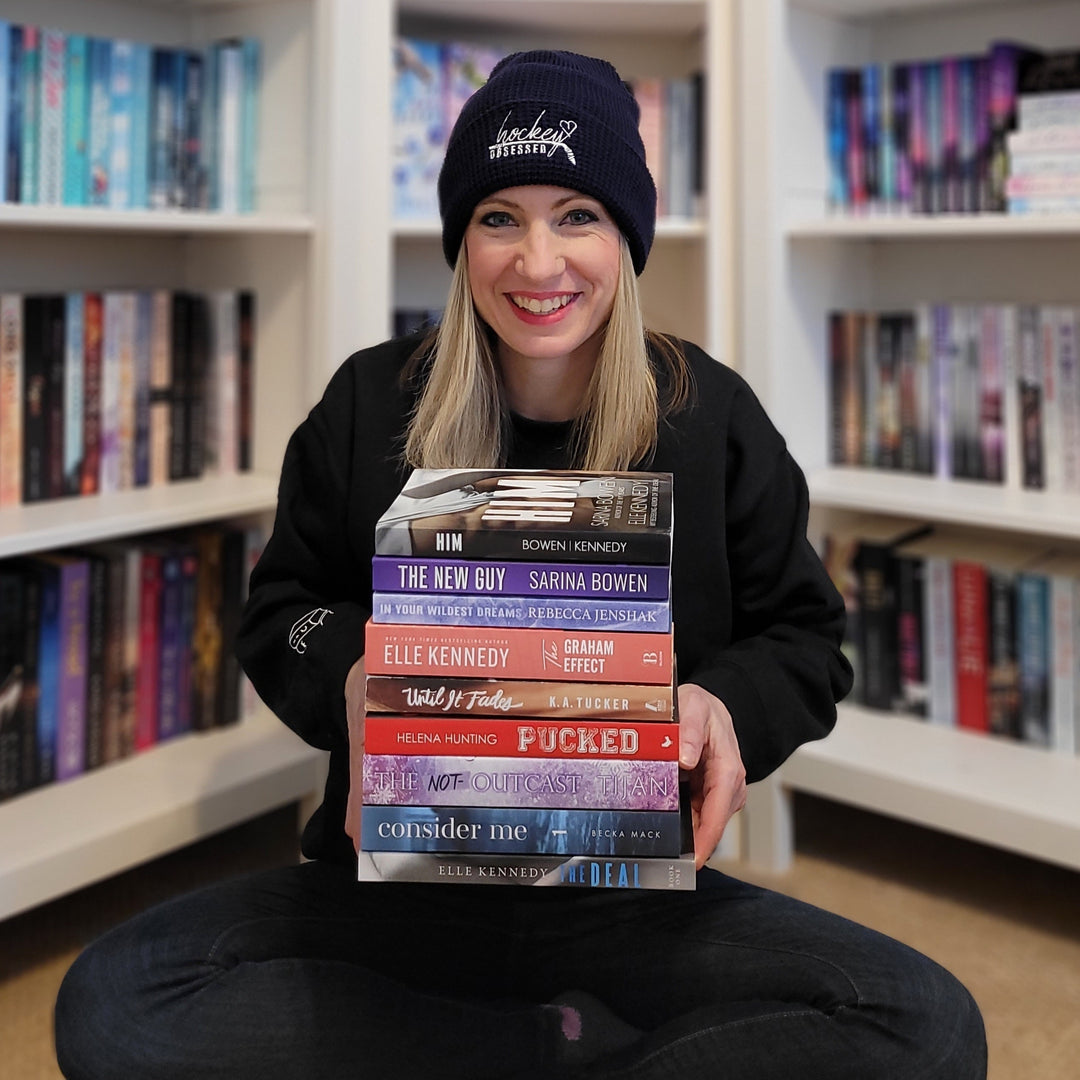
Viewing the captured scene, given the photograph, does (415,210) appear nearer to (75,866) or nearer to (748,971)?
(75,866)

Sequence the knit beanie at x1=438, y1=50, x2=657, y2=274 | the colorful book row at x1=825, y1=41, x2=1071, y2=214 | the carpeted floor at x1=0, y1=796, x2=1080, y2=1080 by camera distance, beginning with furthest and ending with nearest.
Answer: the colorful book row at x1=825, y1=41, x2=1071, y2=214 → the carpeted floor at x1=0, y1=796, x2=1080, y2=1080 → the knit beanie at x1=438, y1=50, x2=657, y2=274

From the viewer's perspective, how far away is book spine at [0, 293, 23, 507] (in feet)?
5.17

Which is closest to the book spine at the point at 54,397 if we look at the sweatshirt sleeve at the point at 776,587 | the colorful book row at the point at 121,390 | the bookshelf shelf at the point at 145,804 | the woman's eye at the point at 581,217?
the colorful book row at the point at 121,390

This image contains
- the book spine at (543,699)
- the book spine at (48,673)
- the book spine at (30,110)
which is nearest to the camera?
the book spine at (543,699)

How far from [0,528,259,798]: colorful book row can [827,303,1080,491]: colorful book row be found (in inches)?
36.1

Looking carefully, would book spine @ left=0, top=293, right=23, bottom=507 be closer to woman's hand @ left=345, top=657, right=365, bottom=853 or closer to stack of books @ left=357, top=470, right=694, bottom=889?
woman's hand @ left=345, top=657, right=365, bottom=853

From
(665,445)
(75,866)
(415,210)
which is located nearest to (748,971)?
(665,445)

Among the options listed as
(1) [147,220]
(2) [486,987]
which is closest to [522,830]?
(2) [486,987]

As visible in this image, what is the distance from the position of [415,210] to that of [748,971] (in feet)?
4.01

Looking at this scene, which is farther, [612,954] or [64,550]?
[64,550]

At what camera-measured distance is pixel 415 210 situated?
1.86 metres

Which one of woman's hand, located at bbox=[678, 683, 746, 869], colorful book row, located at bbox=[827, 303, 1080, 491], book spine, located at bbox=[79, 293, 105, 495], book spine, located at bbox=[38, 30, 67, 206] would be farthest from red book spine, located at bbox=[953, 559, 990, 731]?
book spine, located at bbox=[38, 30, 67, 206]

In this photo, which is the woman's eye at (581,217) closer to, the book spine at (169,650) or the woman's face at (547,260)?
the woman's face at (547,260)

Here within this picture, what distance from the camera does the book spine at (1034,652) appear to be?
5.79 feet
